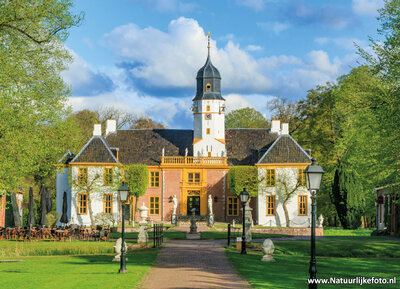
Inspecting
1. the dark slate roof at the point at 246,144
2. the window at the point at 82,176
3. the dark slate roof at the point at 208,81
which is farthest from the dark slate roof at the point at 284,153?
the window at the point at 82,176

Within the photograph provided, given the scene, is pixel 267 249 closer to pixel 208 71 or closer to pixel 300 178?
pixel 300 178

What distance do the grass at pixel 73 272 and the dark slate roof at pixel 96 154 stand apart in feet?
76.2

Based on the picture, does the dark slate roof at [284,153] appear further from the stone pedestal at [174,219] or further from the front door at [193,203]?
the stone pedestal at [174,219]

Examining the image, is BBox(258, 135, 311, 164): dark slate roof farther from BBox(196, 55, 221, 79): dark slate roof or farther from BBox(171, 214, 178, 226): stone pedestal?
BBox(196, 55, 221, 79): dark slate roof

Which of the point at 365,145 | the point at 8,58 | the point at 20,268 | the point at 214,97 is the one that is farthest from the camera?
the point at 214,97

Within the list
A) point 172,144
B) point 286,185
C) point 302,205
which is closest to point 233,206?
point 286,185

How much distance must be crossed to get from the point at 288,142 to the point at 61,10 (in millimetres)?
27562

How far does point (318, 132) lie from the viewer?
5144 cm

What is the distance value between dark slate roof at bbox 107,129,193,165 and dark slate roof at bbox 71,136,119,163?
2364mm

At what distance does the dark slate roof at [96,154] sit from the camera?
45375 mm

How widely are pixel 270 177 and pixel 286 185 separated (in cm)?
148

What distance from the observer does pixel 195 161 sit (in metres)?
48.0

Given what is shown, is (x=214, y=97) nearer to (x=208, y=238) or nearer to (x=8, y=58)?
(x=208, y=238)

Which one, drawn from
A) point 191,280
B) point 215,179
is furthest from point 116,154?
point 191,280
